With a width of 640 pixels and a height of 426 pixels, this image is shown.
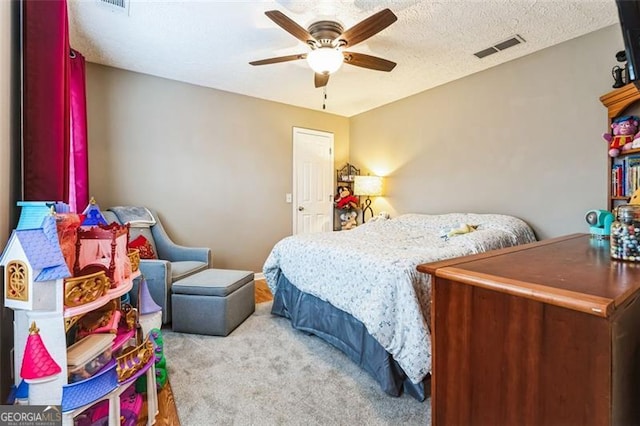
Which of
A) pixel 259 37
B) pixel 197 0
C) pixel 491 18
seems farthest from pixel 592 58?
pixel 197 0

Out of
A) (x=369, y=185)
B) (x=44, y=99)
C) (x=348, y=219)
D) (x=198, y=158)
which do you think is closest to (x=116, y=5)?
(x=44, y=99)

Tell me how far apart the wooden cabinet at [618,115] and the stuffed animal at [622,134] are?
4 cm

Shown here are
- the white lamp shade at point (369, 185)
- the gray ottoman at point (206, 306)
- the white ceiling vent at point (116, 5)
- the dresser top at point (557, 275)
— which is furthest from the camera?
the white lamp shade at point (369, 185)

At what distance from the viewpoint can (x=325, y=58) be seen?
221cm

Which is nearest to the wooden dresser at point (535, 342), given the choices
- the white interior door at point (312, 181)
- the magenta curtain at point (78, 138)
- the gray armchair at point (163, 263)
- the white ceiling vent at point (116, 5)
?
the gray armchair at point (163, 263)

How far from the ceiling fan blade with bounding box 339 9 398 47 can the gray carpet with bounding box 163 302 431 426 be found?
7.44 ft

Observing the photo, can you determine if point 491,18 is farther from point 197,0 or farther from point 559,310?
point 559,310

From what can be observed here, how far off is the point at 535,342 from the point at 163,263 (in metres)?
2.65

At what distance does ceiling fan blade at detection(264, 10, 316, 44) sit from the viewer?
6.00ft

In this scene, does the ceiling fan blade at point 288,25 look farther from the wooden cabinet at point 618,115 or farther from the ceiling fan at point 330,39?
the wooden cabinet at point 618,115

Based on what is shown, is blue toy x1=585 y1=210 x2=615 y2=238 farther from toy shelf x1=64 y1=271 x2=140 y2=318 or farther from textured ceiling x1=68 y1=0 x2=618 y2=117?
toy shelf x1=64 y1=271 x2=140 y2=318

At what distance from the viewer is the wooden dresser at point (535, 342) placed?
0.73 metres

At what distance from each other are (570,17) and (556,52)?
1.55 feet

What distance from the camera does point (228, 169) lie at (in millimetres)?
3967
